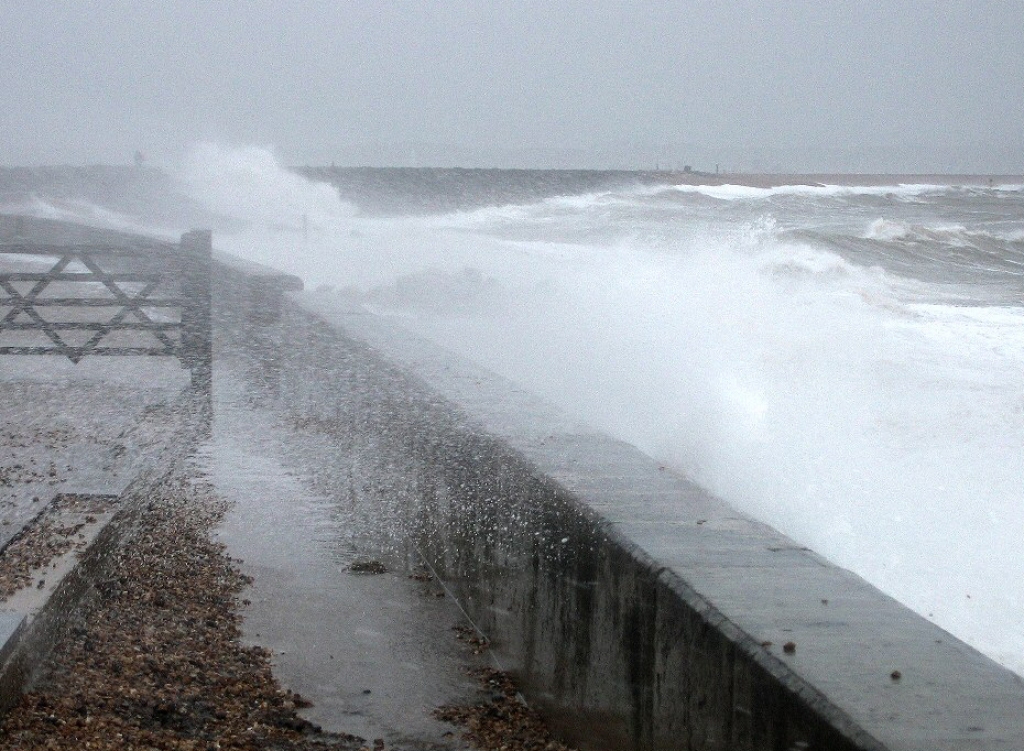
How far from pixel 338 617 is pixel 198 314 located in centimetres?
508

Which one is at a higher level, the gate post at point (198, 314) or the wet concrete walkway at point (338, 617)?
the gate post at point (198, 314)

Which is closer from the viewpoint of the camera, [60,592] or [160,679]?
[160,679]

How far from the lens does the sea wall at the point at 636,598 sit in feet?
5.83

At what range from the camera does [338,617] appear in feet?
11.8

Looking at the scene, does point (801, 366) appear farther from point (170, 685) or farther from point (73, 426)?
point (170, 685)

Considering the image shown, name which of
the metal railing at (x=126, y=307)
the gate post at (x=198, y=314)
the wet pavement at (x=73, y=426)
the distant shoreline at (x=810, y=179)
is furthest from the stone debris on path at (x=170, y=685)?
the distant shoreline at (x=810, y=179)

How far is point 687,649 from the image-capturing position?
83.7 inches

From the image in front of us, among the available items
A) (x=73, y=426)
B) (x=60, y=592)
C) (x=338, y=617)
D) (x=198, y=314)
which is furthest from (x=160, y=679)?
(x=198, y=314)

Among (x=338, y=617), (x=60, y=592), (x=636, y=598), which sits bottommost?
(x=338, y=617)

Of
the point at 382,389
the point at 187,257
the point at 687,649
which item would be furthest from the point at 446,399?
the point at 187,257

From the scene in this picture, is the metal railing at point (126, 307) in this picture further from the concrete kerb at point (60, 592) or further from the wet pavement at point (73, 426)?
the concrete kerb at point (60, 592)

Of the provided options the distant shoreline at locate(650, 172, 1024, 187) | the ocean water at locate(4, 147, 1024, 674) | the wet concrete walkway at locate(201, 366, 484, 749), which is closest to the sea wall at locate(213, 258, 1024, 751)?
the wet concrete walkway at locate(201, 366, 484, 749)

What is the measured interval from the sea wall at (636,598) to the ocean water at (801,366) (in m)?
1.48

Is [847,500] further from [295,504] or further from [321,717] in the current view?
[321,717]
